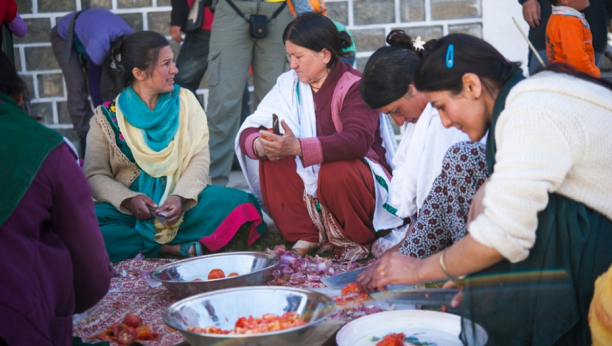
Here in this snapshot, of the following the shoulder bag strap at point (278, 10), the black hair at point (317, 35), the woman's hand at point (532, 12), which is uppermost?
the shoulder bag strap at point (278, 10)

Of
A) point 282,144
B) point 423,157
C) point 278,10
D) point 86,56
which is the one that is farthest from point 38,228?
point 86,56

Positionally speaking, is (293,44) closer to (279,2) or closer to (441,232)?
(279,2)

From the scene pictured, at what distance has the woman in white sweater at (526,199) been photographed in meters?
1.90

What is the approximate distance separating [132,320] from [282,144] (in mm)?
1363

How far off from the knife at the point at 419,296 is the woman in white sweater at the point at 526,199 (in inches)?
16.5

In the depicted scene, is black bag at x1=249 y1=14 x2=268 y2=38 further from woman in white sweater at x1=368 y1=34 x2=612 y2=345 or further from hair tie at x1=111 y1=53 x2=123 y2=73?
woman in white sweater at x1=368 y1=34 x2=612 y2=345

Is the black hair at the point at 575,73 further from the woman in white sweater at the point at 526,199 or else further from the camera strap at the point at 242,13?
the camera strap at the point at 242,13

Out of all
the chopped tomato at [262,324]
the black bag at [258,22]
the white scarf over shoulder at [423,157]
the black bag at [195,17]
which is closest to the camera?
the chopped tomato at [262,324]

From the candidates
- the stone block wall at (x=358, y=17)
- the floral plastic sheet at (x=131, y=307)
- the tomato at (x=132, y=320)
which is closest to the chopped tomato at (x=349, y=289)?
the floral plastic sheet at (x=131, y=307)

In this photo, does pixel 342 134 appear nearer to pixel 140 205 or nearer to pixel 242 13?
pixel 140 205

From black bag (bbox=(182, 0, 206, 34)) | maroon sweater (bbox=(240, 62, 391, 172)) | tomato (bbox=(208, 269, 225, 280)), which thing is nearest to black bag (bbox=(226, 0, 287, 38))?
black bag (bbox=(182, 0, 206, 34))

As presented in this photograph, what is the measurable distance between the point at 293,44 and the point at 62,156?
2.11 meters

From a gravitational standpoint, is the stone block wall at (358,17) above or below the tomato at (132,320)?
above

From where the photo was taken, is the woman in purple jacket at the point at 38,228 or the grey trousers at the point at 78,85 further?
the grey trousers at the point at 78,85
